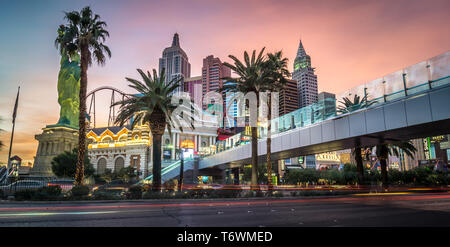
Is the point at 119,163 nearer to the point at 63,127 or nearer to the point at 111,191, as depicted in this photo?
the point at 63,127

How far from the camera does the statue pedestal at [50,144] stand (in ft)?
276

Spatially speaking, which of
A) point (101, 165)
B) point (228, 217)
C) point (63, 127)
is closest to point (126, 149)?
point (101, 165)

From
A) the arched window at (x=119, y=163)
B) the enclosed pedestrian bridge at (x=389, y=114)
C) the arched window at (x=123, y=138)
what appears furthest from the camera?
the arched window at (x=123, y=138)

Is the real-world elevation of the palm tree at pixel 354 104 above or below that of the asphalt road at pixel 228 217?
above

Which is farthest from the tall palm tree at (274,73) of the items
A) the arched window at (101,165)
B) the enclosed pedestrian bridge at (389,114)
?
the arched window at (101,165)

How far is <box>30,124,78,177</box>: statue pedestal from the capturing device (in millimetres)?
84188

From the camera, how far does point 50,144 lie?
284 feet

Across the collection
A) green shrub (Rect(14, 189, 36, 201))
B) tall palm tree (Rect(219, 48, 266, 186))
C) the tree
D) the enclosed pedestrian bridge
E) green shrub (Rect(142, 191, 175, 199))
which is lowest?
green shrub (Rect(142, 191, 175, 199))

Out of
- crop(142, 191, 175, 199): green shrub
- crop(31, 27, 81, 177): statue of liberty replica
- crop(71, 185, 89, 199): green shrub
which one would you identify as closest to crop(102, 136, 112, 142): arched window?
crop(31, 27, 81, 177): statue of liberty replica

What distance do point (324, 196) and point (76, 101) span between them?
8658 cm

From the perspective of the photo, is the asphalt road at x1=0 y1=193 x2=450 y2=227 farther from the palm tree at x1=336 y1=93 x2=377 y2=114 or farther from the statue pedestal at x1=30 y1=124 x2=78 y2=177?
the statue pedestal at x1=30 y1=124 x2=78 y2=177

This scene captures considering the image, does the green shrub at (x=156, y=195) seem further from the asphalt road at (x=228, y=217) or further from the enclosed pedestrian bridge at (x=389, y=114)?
the enclosed pedestrian bridge at (x=389, y=114)
